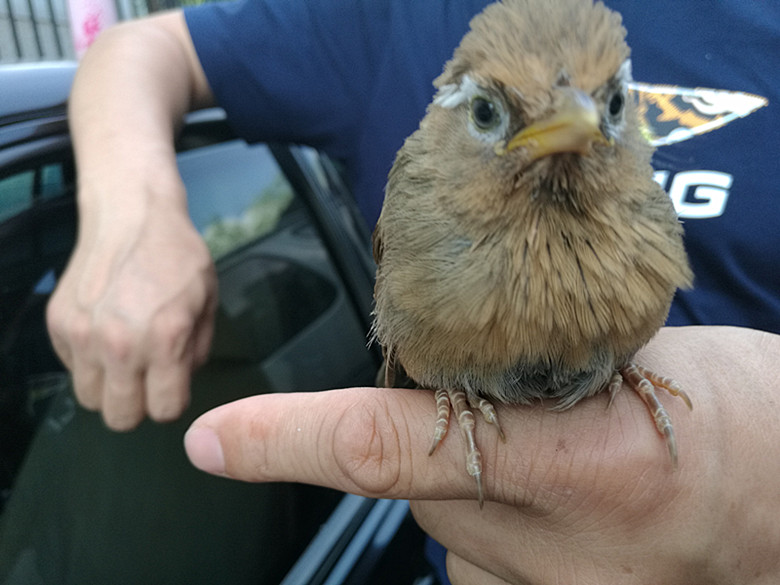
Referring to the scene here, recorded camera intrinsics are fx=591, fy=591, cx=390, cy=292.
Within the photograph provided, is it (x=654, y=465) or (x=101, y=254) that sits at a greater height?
(x=101, y=254)

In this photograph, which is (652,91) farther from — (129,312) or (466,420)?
(129,312)

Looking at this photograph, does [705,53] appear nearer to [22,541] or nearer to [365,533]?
[365,533]

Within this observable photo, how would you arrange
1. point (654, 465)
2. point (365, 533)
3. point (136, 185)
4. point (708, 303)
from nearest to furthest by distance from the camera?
point (654, 465) < point (136, 185) < point (708, 303) < point (365, 533)

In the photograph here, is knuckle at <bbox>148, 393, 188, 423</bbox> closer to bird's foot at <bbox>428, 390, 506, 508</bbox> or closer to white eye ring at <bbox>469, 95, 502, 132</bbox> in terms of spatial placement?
bird's foot at <bbox>428, 390, 506, 508</bbox>

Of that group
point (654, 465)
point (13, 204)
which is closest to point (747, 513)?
point (654, 465)

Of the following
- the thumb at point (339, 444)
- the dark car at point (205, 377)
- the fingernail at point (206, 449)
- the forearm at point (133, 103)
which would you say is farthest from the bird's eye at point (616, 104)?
the dark car at point (205, 377)

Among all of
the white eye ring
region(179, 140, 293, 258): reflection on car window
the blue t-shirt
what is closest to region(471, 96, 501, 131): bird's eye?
the white eye ring

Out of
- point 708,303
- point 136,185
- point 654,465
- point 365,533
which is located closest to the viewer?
point 654,465
